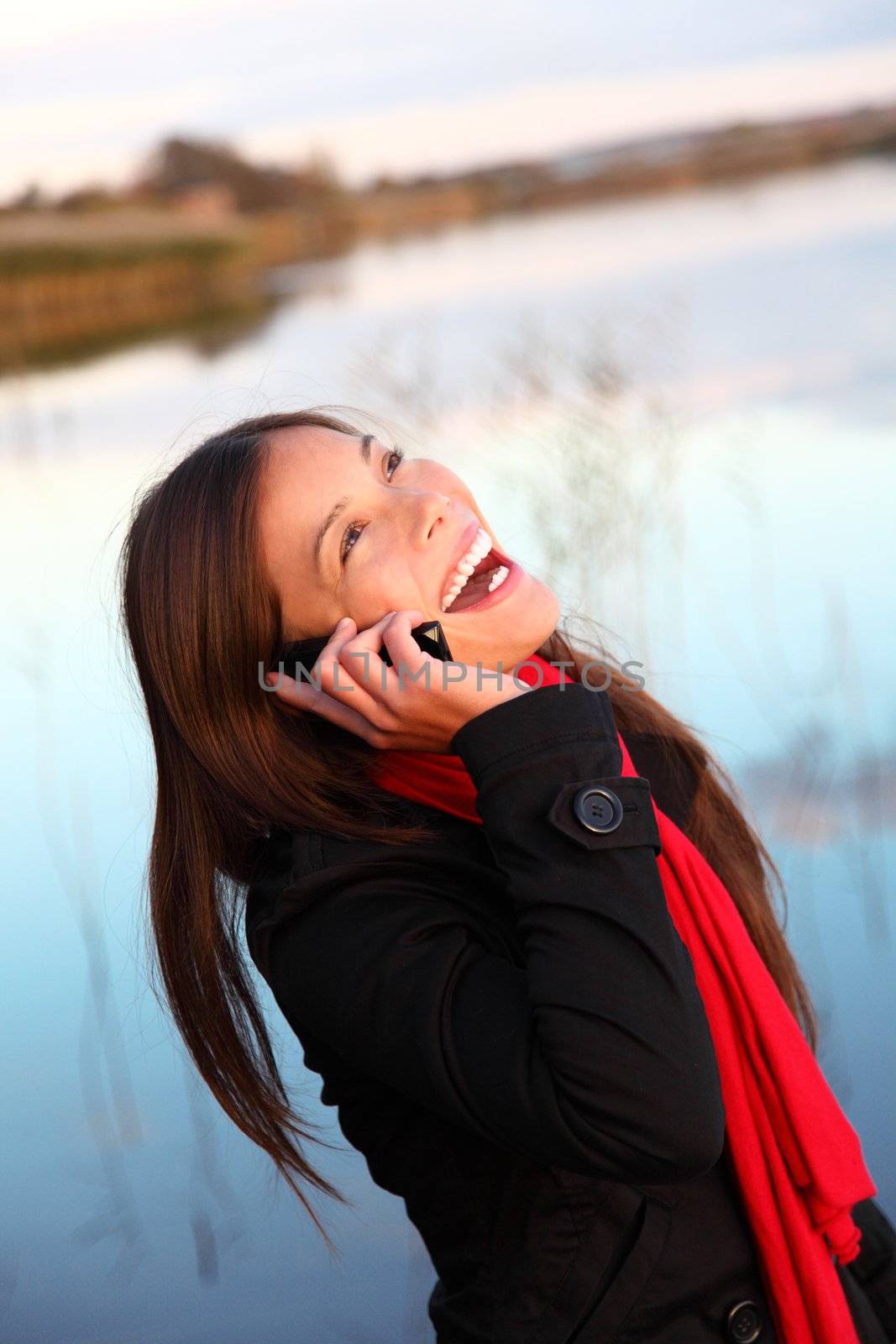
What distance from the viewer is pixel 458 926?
1093 mm

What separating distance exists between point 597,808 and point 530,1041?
6.9 inches

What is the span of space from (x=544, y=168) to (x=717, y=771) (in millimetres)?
2141

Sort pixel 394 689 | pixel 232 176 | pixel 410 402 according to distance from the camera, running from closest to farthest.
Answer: pixel 394 689 → pixel 410 402 → pixel 232 176

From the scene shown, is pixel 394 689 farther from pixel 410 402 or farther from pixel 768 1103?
pixel 410 402

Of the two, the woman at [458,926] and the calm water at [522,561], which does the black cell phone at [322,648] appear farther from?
the calm water at [522,561]

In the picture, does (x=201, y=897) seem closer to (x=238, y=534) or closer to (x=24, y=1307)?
(x=238, y=534)

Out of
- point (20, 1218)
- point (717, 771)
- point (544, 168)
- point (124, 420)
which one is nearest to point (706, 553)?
point (544, 168)

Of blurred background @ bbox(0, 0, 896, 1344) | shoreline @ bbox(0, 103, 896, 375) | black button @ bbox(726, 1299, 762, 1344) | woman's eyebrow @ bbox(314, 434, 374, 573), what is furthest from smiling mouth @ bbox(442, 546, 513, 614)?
shoreline @ bbox(0, 103, 896, 375)

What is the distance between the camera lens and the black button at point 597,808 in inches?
40.8

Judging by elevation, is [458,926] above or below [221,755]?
below

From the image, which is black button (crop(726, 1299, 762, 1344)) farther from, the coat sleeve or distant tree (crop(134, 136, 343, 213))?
distant tree (crop(134, 136, 343, 213))

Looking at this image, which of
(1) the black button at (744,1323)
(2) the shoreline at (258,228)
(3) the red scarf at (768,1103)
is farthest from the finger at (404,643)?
(2) the shoreline at (258,228)

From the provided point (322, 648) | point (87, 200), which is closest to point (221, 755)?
point (322, 648)

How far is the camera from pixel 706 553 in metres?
3.37
